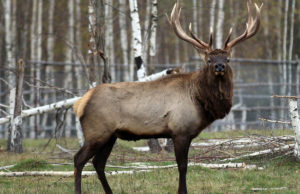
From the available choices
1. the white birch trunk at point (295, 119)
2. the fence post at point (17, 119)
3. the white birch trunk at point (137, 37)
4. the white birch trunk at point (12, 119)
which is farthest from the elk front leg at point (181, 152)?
the white birch trunk at point (12, 119)

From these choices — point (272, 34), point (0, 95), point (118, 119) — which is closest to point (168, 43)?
point (272, 34)

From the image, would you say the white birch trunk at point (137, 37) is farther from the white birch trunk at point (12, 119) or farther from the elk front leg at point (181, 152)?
the elk front leg at point (181, 152)

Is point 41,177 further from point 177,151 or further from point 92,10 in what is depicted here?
point 92,10

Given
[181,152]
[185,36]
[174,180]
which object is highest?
[185,36]

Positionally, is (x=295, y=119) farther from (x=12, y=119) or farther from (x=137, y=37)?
(x=12, y=119)

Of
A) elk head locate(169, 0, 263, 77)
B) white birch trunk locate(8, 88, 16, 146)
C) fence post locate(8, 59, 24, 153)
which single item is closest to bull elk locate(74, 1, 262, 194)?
elk head locate(169, 0, 263, 77)

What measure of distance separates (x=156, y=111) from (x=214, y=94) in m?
0.86

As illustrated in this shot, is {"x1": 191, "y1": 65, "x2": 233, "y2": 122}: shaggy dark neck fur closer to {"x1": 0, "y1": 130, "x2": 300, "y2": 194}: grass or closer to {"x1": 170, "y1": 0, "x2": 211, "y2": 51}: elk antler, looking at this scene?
{"x1": 170, "y1": 0, "x2": 211, "y2": 51}: elk antler

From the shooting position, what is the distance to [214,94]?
748cm

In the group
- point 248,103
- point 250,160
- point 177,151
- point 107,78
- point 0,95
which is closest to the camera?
point 177,151

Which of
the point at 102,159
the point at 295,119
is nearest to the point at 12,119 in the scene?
the point at 102,159

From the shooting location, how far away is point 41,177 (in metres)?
8.80

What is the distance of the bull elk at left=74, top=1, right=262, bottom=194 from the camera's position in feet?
23.7

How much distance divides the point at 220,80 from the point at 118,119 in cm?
154
